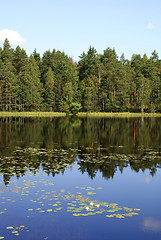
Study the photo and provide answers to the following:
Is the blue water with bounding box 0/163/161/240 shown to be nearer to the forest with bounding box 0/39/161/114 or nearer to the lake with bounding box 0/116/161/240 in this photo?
the lake with bounding box 0/116/161/240

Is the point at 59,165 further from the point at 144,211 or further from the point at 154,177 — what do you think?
the point at 144,211

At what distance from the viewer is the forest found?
105 metres

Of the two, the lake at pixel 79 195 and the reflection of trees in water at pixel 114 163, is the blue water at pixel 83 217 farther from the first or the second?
the reflection of trees in water at pixel 114 163

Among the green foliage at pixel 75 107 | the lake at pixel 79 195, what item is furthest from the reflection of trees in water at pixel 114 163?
the green foliage at pixel 75 107

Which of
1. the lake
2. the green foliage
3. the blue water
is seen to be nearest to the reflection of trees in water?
the lake

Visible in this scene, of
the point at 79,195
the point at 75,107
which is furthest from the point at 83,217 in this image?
the point at 75,107

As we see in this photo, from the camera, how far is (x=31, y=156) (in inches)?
904

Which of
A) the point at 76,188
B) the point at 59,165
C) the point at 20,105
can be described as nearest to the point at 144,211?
the point at 76,188

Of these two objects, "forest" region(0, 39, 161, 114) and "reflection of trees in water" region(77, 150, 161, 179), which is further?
"forest" region(0, 39, 161, 114)

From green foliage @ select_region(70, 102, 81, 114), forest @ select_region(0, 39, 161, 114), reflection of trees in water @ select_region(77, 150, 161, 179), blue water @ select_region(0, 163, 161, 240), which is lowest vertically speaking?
blue water @ select_region(0, 163, 161, 240)

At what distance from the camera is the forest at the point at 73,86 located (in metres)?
105

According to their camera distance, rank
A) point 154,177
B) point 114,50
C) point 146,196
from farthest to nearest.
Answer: point 114,50
point 154,177
point 146,196

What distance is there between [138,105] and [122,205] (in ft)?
351

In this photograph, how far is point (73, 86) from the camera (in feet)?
380
